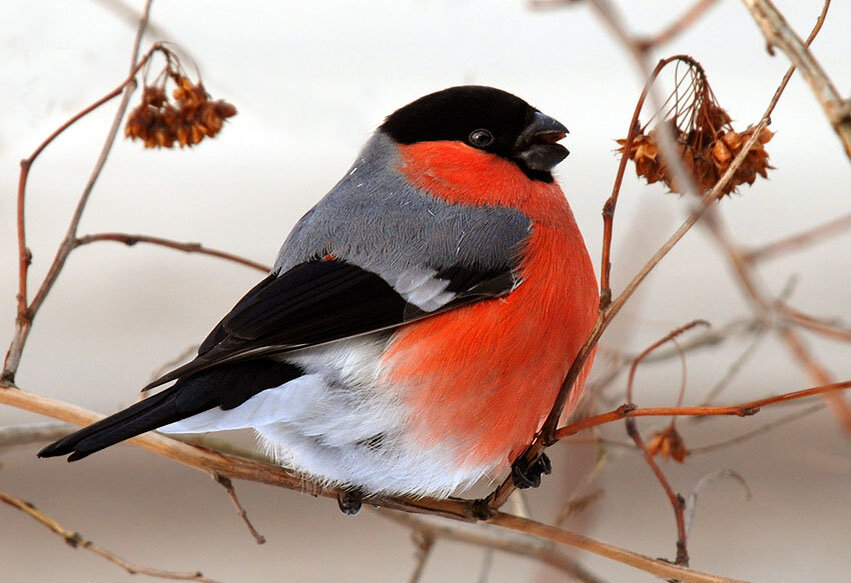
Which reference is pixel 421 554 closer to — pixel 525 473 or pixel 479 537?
pixel 479 537

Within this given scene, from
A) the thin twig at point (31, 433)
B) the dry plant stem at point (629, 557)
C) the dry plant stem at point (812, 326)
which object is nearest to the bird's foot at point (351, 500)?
the dry plant stem at point (629, 557)

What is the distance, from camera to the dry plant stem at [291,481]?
1.33 metres

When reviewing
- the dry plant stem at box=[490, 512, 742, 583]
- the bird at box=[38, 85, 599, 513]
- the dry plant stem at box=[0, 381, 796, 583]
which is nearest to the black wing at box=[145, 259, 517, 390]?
the bird at box=[38, 85, 599, 513]

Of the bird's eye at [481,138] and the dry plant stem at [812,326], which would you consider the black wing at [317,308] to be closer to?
the bird's eye at [481,138]

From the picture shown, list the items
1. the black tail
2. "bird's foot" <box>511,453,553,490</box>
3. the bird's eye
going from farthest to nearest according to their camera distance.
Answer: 1. the bird's eye
2. "bird's foot" <box>511,453,553,490</box>
3. the black tail

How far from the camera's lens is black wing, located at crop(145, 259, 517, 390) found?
144cm

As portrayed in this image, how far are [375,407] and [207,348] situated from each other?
25 centimetres

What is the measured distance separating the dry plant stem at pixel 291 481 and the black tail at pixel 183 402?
5.3 inches

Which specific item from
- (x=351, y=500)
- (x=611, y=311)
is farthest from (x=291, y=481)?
(x=611, y=311)

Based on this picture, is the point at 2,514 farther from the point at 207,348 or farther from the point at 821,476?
the point at 821,476

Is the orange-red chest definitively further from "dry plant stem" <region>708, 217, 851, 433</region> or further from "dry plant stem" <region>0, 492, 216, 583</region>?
"dry plant stem" <region>708, 217, 851, 433</region>

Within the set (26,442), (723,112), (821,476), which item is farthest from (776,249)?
(821,476)

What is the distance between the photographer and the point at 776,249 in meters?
0.85

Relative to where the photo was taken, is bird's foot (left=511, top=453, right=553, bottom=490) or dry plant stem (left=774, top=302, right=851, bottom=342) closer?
dry plant stem (left=774, top=302, right=851, bottom=342)
